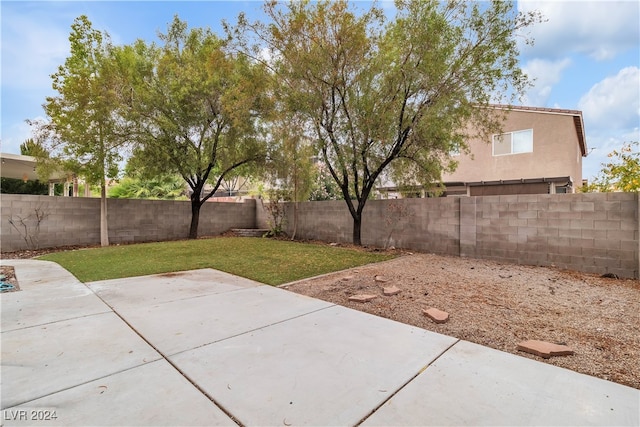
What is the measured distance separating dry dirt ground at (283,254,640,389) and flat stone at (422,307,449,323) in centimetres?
6

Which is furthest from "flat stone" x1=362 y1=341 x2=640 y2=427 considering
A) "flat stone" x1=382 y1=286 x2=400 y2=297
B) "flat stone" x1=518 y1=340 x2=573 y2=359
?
"flat stone" x1=382 y1=286 x2=400 y2=297

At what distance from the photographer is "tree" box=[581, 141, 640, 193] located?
6.90 metres

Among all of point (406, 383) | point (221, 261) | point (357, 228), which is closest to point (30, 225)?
point (221, 261)

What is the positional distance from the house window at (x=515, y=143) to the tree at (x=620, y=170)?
4856mm

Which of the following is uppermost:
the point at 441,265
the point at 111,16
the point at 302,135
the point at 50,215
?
the point at 111,16

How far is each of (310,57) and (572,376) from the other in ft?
25.5

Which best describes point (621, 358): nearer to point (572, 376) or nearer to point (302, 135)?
point (572, 376)

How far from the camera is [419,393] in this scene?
1.97m

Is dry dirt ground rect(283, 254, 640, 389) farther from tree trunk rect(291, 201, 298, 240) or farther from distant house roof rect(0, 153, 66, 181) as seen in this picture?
distant house roof rect(0, 153, 66, 181)

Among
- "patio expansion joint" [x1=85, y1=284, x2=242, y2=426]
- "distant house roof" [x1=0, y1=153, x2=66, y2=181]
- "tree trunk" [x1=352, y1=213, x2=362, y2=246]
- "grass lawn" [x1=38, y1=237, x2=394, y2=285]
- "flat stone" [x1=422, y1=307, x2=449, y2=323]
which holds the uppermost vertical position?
"distant house roof" [x1=0, y1=153, x2=66, y2=181]

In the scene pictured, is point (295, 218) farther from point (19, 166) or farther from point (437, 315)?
point (19, 166)

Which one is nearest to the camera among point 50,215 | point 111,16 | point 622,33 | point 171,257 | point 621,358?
point 621,358

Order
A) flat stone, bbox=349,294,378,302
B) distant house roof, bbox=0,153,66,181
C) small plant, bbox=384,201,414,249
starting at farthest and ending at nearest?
distant house roof, bbox=0,153,66,181, small plant, bbox=384,201,414,249, flat stone, bbox=349,294,378,302

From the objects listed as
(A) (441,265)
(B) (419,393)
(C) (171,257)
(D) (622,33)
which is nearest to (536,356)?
(B) (419,393)
